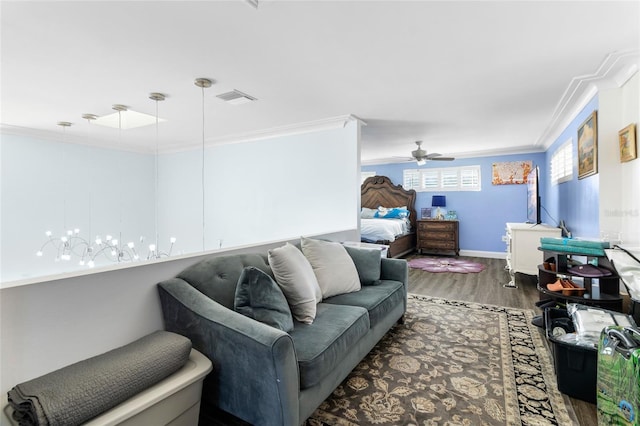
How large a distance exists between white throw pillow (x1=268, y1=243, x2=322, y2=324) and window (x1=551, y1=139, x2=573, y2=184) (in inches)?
155

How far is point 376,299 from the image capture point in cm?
237

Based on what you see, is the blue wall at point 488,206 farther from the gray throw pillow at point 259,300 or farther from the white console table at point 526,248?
the gray throw pillow at point 259,300

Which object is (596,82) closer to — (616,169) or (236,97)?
(616,169)

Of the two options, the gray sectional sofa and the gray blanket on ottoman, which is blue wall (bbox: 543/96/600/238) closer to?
the gray sectional sofa

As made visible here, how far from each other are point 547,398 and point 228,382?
1864mm

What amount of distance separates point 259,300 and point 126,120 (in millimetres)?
3802

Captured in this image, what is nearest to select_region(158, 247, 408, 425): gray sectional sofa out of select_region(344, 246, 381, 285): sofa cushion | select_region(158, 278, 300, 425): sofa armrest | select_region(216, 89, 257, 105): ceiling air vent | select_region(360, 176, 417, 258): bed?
select_region(158, 278, 300, 425): sofa armrest

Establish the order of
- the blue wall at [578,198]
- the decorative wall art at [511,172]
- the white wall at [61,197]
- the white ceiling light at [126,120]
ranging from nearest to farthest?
the blue wall at [578,198], the white ceiling light at [126,120], the white wall at [61,197], the decorative wall art at [511,172]

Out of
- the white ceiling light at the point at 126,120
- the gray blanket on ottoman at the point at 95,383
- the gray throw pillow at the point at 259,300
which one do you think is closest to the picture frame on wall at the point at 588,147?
the gray throw pillow at the point at 259,300

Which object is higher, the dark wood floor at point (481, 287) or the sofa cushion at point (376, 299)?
the sofa cushion at point (376, 299)

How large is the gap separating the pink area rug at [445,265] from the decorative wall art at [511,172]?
187 centimetres

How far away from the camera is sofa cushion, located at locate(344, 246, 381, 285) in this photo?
2.80 meters

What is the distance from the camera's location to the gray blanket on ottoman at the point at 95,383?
3.34 ft

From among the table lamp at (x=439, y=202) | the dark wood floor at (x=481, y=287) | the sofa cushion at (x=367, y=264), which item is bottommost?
the dark wood floor at (x=481, y=287)
